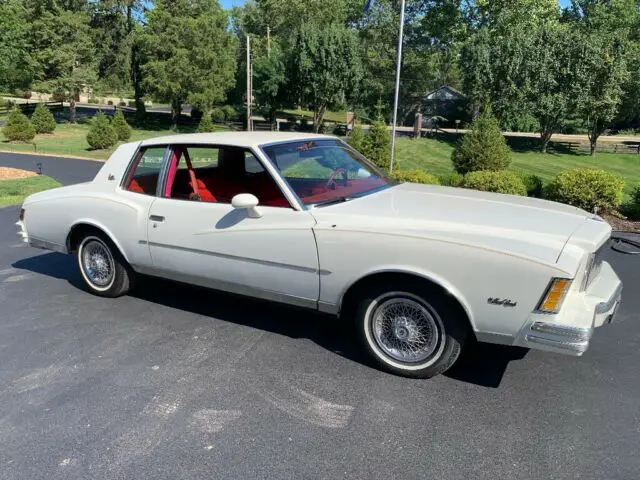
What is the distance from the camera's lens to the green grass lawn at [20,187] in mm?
10573

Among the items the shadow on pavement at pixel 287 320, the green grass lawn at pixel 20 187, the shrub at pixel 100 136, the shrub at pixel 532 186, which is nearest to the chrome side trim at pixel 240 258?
the shadow on pavement at pixel 287 320

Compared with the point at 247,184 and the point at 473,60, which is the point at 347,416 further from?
the point at 473,60

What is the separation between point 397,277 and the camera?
3416 millimetres

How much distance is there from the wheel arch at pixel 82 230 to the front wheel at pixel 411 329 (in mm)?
2477

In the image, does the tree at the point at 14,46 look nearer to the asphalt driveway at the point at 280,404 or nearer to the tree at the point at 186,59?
the tree at the point at 186,59

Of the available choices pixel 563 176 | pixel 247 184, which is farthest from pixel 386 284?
pixel 563 176

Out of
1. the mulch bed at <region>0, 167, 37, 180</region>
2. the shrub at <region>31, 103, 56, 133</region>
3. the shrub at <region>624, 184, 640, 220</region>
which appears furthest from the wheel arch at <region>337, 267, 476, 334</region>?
the shrub at <region>31, 103, 56, 133</region>

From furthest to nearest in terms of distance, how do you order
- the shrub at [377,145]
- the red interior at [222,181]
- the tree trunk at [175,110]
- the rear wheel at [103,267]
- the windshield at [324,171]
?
the tree trunk at [175,110] → the shrub at [377,145] → the rear wheel at [103,267] → the red interior at [222,181] → the windshield at [324,171]

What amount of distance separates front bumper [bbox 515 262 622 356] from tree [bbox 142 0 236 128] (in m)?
35.9

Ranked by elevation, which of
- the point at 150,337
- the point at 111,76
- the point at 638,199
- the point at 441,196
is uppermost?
the point at 111,76

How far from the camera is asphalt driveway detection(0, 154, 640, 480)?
2.71 meters

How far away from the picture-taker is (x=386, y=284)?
3.46m

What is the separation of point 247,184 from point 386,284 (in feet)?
6.37

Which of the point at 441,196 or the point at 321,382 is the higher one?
the point at 441,196
